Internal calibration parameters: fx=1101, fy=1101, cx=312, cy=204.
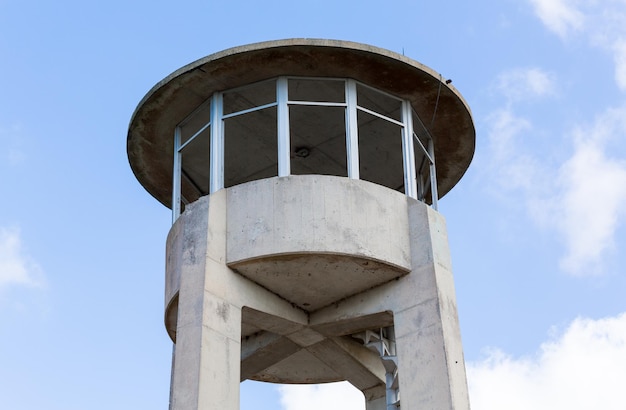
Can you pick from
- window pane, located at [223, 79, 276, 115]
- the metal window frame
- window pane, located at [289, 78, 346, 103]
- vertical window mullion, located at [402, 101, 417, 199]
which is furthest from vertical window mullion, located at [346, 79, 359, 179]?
window pane, located at [223, 79, 276, 115]

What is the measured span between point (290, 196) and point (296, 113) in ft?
10.9

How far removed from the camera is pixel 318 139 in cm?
2489

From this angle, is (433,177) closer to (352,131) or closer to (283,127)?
(352,131)

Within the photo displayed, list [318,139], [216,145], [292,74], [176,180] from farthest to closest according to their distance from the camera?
[318,139]
[176,180]
[292,74]
[216,145]

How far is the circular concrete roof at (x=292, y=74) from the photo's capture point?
70.9ft

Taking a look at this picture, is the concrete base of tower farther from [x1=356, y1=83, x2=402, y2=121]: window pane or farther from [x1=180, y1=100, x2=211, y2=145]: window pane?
[x1=180, y1=100, x2=211, y2=145]: window pane

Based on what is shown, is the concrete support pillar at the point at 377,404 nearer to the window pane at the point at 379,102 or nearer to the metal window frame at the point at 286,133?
the metal window frame at the point at 286,133

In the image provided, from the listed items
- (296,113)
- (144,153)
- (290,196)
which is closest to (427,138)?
(296,113)

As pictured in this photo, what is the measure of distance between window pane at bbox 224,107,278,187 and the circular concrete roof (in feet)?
4.31

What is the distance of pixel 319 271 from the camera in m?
21.0

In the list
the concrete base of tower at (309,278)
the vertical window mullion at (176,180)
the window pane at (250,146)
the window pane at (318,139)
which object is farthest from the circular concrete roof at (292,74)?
the concrete base of tower at (309,278)

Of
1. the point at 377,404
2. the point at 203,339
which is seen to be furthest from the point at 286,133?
the point at 377,404

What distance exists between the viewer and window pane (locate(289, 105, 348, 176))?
939 inches

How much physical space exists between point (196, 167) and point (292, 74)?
4013mm
